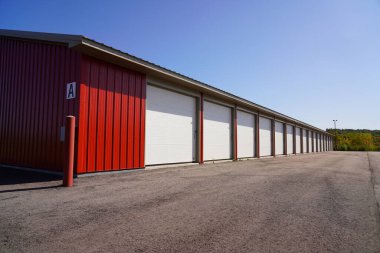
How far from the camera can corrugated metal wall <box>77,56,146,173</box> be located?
289 inches

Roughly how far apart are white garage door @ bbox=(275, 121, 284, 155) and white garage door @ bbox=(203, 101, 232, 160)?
8.94 meters

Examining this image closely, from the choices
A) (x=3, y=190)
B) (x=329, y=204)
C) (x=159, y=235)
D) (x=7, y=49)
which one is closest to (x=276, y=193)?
(x=329, y=204)

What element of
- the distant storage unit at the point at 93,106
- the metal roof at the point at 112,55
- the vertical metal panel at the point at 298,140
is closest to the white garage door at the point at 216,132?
the distant storage unit at the point at 93,106

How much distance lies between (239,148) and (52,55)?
36.6 feet

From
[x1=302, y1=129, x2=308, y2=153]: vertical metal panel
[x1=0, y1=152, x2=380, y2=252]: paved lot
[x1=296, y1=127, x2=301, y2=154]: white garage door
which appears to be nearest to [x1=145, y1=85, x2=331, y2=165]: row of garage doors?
[x1=0, y1=152, x2=380, y2=252]: paved lot

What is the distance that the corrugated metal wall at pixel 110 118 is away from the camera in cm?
733

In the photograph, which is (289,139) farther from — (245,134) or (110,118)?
(110,118)

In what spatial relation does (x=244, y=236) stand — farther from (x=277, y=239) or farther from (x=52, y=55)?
(x=52, y=55)

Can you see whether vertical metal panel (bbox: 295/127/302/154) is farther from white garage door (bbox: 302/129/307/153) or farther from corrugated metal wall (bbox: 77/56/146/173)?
corrugated metal wall (bbox: 77/56/146/173)

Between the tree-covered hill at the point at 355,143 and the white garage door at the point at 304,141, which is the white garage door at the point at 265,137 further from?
the tree-covered hill at the point at 355,143

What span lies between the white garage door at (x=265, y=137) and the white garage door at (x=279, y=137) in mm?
1791

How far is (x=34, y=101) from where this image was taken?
874cm

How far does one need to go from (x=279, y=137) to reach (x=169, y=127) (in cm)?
1533

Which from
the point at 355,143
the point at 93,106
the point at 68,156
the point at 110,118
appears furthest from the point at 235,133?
the point at 355,143
